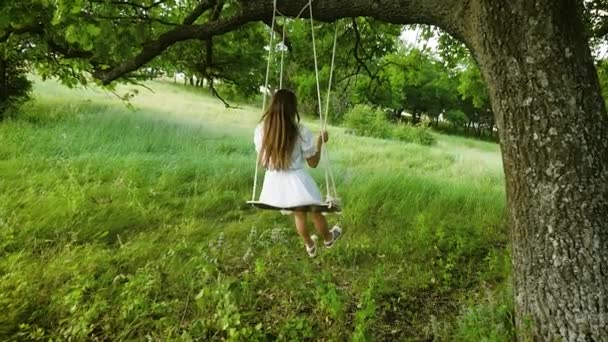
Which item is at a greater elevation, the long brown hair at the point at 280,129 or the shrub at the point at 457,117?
the long brown hair at the point at 280,129

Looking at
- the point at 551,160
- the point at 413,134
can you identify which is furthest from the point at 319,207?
the point at 413,134

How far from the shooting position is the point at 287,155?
4.46 meters

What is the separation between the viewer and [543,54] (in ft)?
11.0

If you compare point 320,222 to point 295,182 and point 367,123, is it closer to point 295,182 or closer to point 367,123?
point 295,182

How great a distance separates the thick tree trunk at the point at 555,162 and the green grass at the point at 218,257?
549mm

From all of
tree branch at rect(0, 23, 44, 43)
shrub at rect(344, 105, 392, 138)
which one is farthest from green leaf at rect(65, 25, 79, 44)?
shrub at rect(344, 105, 392, 138)

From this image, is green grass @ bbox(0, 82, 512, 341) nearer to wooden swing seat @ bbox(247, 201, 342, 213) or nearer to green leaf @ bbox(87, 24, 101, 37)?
wooden swing seat @ bbox(247, 201, 342, 213)

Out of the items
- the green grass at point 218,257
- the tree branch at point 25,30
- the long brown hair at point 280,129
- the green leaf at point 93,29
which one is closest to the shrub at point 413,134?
the green grass at point 218,257

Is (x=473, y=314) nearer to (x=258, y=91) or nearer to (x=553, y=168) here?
(x=553, y=168)

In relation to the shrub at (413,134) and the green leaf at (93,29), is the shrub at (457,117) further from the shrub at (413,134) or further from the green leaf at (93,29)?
the green leaf at (93,29)

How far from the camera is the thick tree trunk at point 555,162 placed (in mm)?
3281

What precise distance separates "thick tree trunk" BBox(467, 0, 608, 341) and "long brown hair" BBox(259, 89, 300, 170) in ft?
5.85

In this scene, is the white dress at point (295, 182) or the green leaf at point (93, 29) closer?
the white dress at point (295, 182)

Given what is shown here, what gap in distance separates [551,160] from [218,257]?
3570 millimetres
